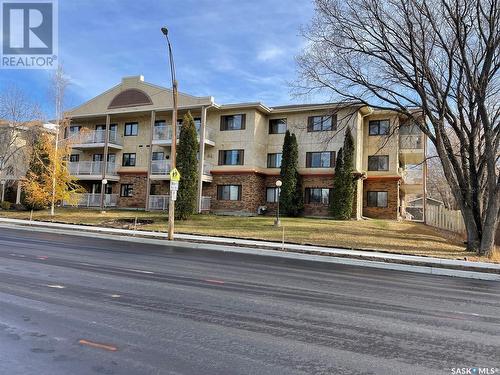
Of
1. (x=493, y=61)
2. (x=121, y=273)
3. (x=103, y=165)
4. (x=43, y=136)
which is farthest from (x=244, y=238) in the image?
(x=43, y=136)

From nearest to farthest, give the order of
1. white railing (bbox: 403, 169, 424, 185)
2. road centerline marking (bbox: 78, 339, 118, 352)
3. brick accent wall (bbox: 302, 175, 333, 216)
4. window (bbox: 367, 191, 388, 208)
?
road centerline marking (bbox: 78, 339, 118, 352) → brick accent wall (bbox: 302, 175, 333, 216) → window (bbox: 367, 191, 388, 208) → white railing (bbox: 403, 169, 424, 185)

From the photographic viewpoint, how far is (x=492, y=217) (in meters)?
18.6

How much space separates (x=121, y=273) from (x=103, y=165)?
29.1 metres

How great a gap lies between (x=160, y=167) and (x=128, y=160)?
5433 mm

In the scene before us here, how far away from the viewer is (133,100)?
37156mm

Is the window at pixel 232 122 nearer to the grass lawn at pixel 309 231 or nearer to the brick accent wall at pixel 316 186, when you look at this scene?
the brick accent wall at pixel 316 186

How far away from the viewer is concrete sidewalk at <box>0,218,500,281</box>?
14.4m

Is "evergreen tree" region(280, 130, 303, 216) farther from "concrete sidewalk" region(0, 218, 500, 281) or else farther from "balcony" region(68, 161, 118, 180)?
"balcony" region(68, 161, 118, 180)

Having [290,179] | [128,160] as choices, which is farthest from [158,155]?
[290,179]

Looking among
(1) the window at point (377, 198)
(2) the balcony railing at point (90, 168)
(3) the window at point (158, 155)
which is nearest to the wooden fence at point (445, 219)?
(1) the window at point (377, 198)

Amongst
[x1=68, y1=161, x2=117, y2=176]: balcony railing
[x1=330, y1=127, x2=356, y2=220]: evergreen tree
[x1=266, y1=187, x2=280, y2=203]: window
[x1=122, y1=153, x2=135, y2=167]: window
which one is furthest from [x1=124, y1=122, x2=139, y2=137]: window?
[x1=330, y1=127, x2=356, y2=220]: evergreen tree

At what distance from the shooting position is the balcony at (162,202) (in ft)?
112

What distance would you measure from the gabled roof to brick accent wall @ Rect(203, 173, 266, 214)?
6218 mm

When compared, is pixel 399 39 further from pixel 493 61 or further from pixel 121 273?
pixel 121 273
